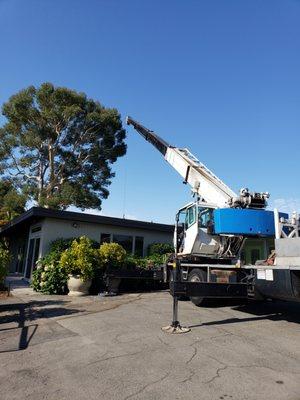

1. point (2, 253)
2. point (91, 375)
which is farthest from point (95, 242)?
point (91, 375)

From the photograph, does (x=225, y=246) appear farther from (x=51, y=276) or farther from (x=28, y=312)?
(x=51, y=276)

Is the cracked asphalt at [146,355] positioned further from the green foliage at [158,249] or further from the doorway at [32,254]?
the green foliage at [158,249]

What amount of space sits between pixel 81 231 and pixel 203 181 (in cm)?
742

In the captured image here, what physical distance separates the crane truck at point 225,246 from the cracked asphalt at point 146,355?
2.61 ft

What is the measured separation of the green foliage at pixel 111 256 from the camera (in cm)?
1577

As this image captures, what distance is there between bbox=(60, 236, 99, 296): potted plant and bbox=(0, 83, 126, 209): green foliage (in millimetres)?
16314

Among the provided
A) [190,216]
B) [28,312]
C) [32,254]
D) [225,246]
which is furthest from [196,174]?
[32,254]

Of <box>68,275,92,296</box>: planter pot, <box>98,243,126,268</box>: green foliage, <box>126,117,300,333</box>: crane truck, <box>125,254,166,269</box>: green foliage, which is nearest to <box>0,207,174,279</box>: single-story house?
<box>125,254,166,269</box>: green foliage

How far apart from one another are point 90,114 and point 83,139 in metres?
2.36

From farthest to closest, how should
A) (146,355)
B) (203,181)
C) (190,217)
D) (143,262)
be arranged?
(143,262) → (203,181) → (190,217) → (146,355)

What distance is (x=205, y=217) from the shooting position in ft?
39.5

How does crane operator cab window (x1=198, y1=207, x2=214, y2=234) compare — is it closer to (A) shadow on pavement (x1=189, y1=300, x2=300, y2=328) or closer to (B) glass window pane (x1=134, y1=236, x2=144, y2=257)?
(A) shadow on pavement (x1=189, y1=300, x2=300, y2=328)

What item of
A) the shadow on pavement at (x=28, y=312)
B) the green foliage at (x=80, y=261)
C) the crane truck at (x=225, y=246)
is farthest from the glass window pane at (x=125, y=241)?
the shadow on pavement at (x=28, y=312)

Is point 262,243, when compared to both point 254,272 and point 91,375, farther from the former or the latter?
point 91,375
